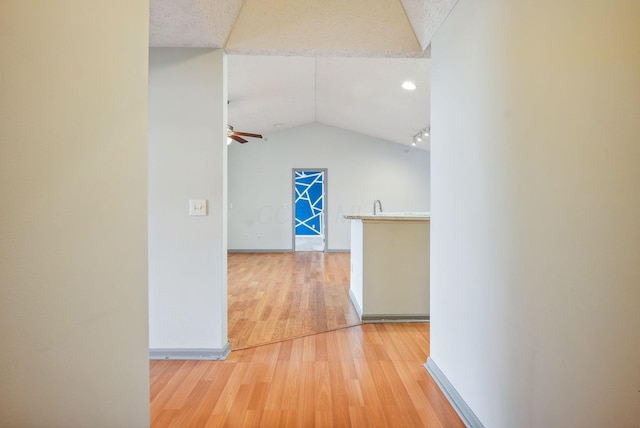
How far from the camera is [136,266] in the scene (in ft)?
3.41

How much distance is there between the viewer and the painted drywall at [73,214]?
0.62 metres

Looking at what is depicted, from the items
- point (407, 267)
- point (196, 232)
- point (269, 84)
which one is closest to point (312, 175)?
point (269, 84)

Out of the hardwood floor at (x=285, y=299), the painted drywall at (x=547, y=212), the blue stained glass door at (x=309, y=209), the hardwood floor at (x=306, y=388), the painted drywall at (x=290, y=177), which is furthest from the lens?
the blue stained glass door at (x=309, y=209)

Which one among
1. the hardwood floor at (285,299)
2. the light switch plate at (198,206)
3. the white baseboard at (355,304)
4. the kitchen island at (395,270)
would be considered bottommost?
the hardwood floor at (285,299)

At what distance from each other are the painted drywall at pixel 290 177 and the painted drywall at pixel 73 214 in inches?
264

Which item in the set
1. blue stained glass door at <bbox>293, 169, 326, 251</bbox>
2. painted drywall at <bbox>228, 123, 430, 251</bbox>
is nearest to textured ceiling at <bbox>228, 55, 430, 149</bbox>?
painted drywall at <bbox>228, 123, 430, 251</bbox>

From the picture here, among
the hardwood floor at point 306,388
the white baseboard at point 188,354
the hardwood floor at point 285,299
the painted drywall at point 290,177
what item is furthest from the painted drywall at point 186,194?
the painted drywall at point 290,177

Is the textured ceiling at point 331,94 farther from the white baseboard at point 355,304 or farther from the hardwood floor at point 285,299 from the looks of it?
the hardwood floor at point 285,299

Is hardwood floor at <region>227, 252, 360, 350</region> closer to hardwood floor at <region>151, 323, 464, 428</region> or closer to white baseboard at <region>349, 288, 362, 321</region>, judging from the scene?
white baseboard at <region>349, 288, 362, 321</region>

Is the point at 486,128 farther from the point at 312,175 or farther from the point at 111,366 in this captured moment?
the point at 312,175

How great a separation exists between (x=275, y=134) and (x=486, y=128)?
265 inches

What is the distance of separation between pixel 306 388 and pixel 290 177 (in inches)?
244

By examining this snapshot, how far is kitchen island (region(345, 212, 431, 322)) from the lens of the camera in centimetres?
306

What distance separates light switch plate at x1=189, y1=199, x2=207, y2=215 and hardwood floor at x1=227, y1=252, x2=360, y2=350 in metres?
1.06
